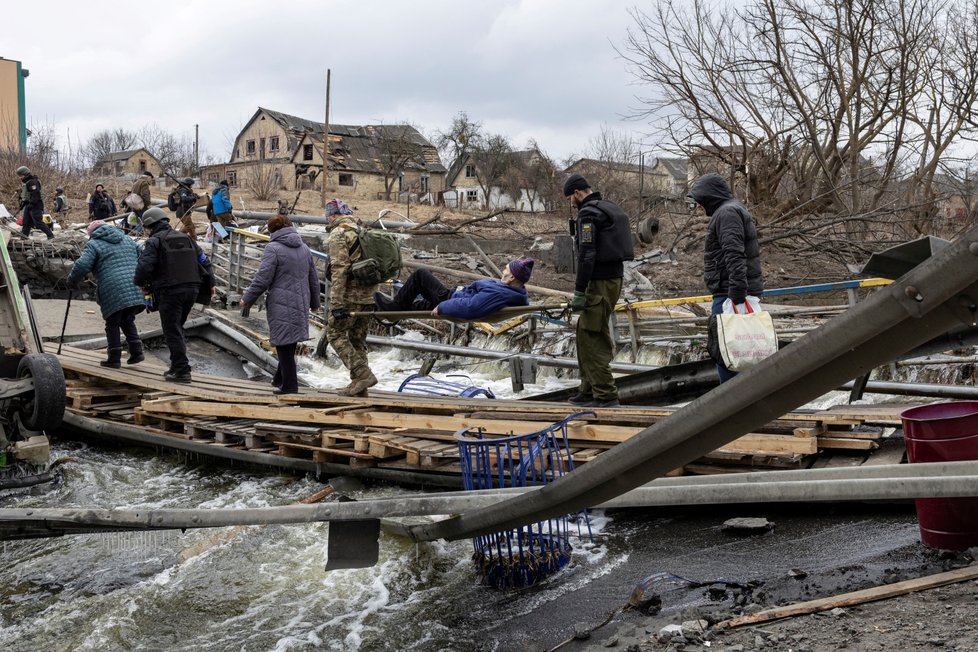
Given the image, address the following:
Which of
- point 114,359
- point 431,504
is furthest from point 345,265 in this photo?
point 431,504

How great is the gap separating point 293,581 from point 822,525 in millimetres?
3224

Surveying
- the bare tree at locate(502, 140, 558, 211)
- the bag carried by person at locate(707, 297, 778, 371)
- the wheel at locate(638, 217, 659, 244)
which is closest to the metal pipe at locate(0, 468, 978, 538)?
the bag carried by person at locate(707, 297, 778, 371)

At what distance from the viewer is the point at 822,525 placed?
5.43 m

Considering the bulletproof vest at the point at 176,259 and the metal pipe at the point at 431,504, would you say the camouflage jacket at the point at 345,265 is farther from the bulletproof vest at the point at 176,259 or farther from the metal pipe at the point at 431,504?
the metal pipe at the point at 431,504

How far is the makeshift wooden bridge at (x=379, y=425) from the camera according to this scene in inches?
226

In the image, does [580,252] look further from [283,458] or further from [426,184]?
[426,184]

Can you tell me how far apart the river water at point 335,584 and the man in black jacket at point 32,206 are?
16.2m

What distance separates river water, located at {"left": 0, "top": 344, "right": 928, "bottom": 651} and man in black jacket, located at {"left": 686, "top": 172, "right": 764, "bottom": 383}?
1379mm

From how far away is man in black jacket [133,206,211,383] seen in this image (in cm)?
925

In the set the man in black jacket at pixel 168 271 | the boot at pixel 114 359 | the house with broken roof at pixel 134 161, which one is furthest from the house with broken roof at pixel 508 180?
the man in black jacket at pixel 168 271

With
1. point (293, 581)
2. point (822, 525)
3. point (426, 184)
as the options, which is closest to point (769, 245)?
point (822, 525)

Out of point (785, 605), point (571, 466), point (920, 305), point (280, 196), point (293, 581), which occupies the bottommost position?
point (293, 581)

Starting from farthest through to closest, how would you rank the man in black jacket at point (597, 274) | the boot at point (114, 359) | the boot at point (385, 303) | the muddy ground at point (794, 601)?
1. the boot at point (114, 359)
2. the boot at point (385, 303)
3. the man in black jacket at point (597, 274)
4. the muddy ground at point (794, 601)

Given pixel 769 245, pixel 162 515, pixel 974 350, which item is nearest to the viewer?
pixel 162 515
